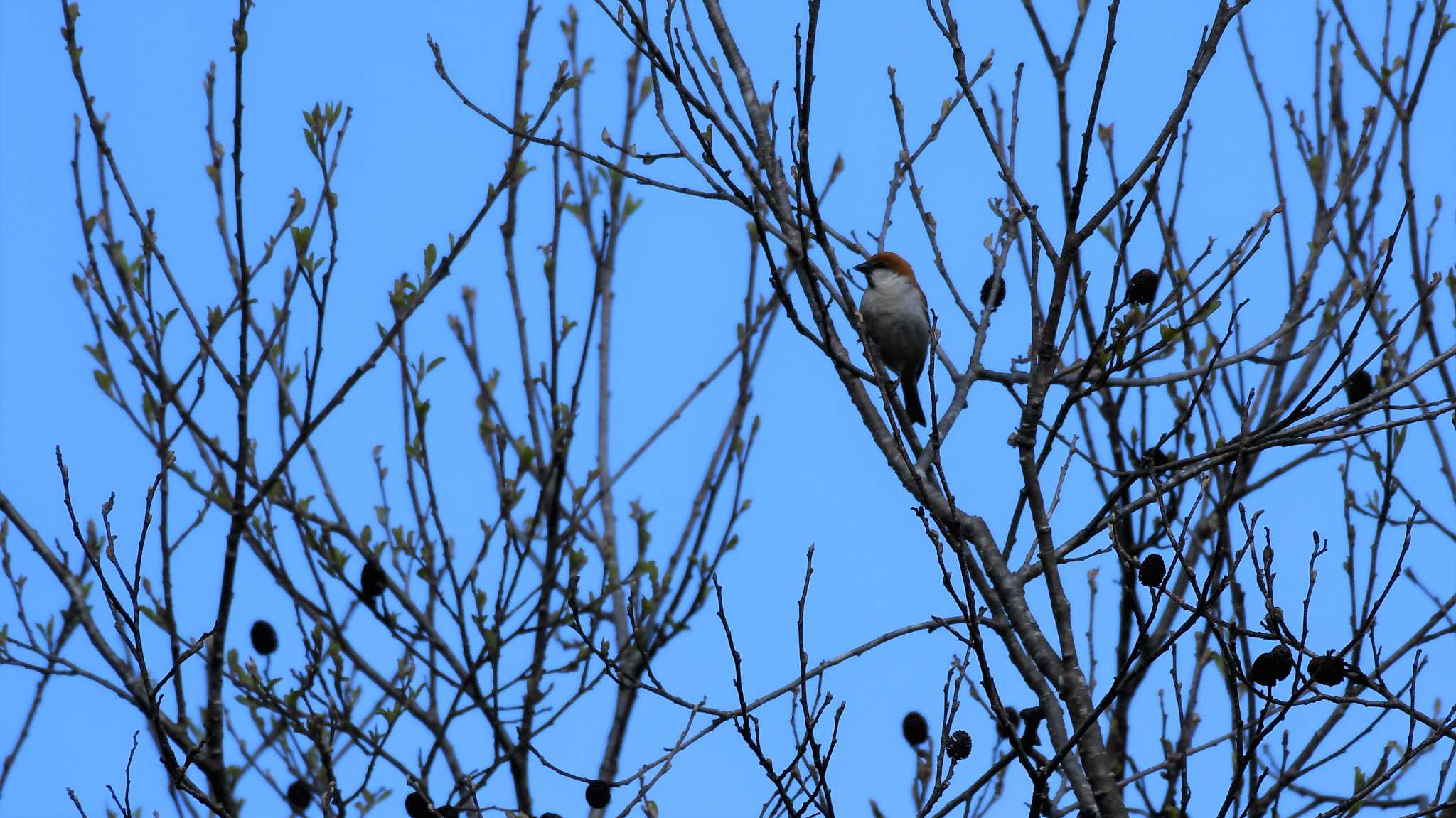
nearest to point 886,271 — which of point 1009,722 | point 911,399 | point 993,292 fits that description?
point 911,399

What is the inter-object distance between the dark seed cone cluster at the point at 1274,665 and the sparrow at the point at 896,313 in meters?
3.03

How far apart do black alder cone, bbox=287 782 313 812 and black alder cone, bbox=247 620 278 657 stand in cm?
53

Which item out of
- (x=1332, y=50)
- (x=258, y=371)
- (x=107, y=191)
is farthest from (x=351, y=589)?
(x=1332, y=50)

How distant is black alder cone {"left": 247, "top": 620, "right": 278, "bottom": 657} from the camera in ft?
15.3

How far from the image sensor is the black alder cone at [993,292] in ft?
13.0

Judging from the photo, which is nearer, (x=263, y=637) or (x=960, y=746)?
(x=960, y=746)

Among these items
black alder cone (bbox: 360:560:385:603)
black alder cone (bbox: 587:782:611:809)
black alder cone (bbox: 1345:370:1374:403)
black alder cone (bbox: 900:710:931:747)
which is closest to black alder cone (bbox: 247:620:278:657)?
black alder cone (bbox: 360:560:385:603)

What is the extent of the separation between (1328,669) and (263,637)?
3.30m

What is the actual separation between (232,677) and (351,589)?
0.47 m

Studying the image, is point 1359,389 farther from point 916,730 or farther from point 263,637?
point 263,637

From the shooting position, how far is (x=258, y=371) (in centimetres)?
418

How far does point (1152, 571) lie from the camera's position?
124 inches

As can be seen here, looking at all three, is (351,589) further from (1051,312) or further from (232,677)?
(1051,312)

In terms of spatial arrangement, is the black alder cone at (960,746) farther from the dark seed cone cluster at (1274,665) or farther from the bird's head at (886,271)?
the bird's head at (886,271)
